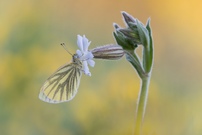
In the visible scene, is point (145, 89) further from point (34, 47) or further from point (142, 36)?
point (34, 47)

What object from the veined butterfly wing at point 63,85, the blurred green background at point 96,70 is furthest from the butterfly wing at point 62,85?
the blurred green background at point 96,70

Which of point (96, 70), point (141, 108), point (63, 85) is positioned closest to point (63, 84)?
point (63, 85)

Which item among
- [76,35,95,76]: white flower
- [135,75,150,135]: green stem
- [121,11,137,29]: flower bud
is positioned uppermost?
[121,11,137,29]: flower bud

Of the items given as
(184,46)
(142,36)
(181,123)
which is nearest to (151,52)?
(142,36)

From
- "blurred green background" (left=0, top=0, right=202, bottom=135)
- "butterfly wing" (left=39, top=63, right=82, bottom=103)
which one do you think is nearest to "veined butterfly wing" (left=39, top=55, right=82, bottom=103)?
"butterfly wing" (left=39, top=63, right=82, bottom=103)

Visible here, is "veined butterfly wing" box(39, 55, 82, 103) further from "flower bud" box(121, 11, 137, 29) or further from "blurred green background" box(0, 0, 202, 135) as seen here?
"blurred green background" box(0, 0, 202, 135)

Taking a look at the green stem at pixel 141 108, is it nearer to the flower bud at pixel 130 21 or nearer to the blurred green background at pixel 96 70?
the flower bud at pixel 130 21

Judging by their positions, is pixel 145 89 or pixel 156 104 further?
pixel 156 104
